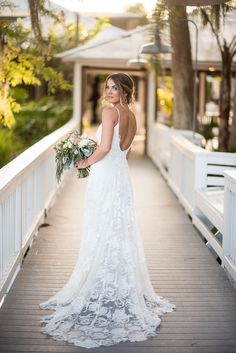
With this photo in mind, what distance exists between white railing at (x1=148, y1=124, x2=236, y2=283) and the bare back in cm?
117

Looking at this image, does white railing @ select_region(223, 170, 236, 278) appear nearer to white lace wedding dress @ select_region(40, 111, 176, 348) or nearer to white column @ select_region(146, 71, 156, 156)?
white lace wedding dress @ select_region(40, 111, 176, 348)

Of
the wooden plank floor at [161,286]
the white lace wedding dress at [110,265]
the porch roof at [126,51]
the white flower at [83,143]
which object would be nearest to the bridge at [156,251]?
the wooden plank floor at [161,286]

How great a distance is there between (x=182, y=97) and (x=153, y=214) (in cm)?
411

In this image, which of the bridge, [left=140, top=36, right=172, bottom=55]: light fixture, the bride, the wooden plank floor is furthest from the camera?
[left=140, top=36, right=172, bottom=55]: light fixture

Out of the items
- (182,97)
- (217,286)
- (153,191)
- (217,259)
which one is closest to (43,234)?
(217,259)

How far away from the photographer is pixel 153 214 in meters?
9.92

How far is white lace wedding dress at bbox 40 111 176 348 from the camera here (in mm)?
5047

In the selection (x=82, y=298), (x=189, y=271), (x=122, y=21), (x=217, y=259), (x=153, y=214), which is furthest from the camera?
(x=122, y=21)

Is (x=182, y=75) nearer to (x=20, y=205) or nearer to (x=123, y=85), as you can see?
(x=20, y=205)

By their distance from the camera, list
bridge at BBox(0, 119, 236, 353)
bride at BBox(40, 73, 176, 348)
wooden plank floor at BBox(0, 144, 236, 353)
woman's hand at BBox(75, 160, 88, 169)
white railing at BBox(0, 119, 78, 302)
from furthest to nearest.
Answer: white railing at BBox(0, 119, 78, 302)
woman's hand at BBox(75, 160, 88, 169)
bride at BBox(40, 73, 176, 348)
bridge at BBox(0, 119, 236, 353)
wooden plank floor at BBox(0, 144, 236, 353)

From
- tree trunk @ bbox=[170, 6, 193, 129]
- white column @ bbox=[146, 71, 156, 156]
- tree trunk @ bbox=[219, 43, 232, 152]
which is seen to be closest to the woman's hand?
tree trunk @ bbox=[219, 43, 232, 152]

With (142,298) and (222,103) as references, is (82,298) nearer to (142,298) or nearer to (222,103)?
(142,298)

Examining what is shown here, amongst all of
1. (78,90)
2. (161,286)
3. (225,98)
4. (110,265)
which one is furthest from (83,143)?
(78,90)

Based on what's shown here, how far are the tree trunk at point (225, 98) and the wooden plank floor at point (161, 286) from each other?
2.23 meters
